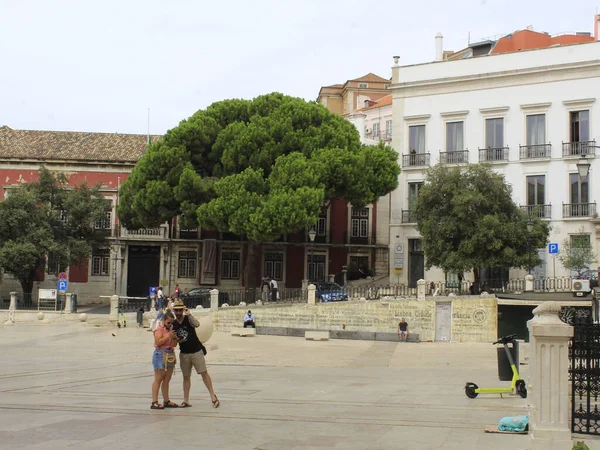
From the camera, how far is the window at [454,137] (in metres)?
42.2

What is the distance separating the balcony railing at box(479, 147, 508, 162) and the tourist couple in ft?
103

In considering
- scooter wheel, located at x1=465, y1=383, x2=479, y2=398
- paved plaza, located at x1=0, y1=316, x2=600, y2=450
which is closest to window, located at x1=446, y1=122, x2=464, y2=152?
paved plaza, located at x1=0, y1=316, x2=600, y2=450

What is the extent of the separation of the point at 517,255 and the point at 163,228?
A: 21.5m

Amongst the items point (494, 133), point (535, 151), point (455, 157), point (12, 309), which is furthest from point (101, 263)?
point (535, 151)

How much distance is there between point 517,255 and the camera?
1404 inches

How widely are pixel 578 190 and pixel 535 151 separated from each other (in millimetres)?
2824

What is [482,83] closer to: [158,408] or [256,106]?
[256,106]

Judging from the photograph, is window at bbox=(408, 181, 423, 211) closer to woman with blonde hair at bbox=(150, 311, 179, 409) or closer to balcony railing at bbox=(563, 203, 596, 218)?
balcony railing at bbox=(563, 203, 596, 218)

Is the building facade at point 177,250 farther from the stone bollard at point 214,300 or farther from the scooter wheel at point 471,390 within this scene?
the scooter wheel at point 471,390

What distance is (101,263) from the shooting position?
160 feet

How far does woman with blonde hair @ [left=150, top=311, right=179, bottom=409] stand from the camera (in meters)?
11.8

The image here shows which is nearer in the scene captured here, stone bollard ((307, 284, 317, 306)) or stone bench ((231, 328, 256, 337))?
stone bench ((231, 328, 256, 337))

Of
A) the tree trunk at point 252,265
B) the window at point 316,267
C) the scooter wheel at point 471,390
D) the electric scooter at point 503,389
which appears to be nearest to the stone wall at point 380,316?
the tree trunk at point 252,265

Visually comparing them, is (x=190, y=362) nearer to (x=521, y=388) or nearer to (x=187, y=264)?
A: (x=521, y=388)
